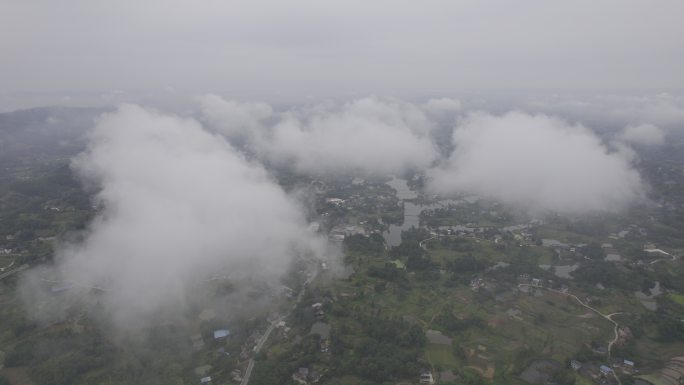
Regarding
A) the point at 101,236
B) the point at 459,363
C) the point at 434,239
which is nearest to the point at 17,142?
the point at 101,236

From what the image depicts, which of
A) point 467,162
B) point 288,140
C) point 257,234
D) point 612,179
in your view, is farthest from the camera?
point 288,140

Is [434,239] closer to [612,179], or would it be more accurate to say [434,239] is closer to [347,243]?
[347,243]

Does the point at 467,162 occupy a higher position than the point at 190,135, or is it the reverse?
the point at 190,135

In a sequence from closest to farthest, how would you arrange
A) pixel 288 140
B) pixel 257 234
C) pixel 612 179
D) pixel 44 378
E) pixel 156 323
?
pixel 44 378
pixel 156 323
pixel 257 234
pixel 612 179
pixel 288 140

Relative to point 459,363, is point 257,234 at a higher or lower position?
higher

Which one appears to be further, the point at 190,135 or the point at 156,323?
the point at 190,135

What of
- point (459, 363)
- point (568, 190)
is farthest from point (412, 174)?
point (459, 363)

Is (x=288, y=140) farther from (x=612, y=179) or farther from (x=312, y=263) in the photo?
(x=612, y=179)

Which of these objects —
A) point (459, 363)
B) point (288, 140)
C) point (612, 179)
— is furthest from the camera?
point (288, 140)

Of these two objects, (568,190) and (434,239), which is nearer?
(434,239)
